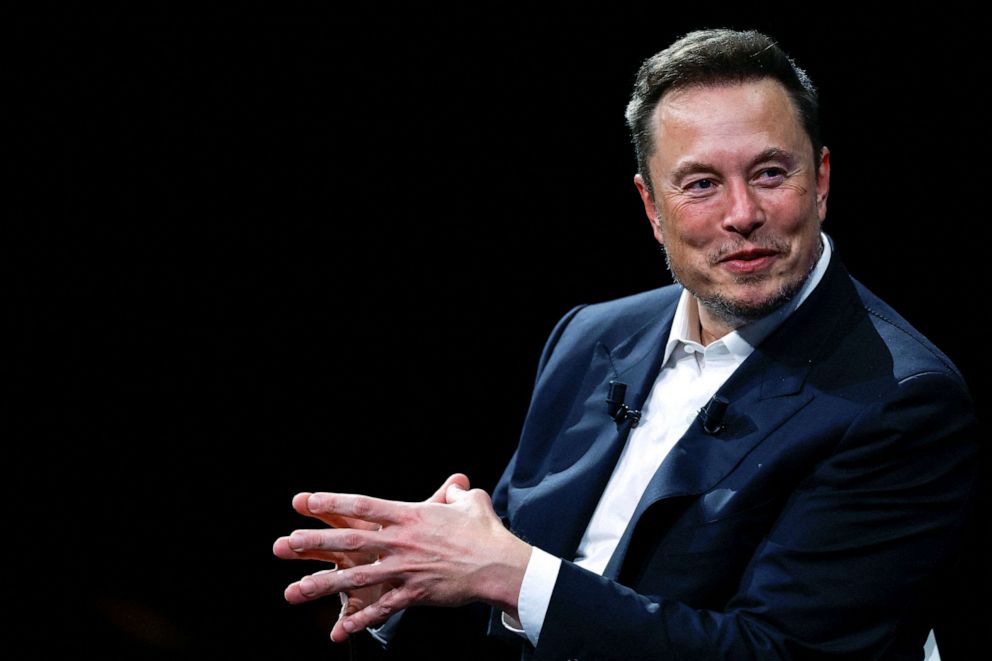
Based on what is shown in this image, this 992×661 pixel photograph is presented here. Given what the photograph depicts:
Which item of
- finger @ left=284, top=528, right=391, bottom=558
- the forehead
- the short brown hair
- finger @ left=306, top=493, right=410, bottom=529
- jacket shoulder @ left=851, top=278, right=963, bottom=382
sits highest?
the short brown hair

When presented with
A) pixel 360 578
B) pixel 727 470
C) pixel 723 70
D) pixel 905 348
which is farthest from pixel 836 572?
pixel 723 70

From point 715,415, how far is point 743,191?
0.42m

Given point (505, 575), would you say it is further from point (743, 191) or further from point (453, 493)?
point (743, 191)

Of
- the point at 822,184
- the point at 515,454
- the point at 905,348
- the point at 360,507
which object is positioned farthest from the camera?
the point at 515,454

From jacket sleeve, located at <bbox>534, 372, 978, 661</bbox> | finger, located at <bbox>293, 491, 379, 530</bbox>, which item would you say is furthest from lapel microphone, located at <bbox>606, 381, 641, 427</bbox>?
finger, located at <bbox>293, 491, 379, 530</bbox>

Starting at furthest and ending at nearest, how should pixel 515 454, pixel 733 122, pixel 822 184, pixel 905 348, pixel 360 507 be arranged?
pixel 515 454
pixel 822 184
pixel 733 122
pixel 905 348
pixel 360 507

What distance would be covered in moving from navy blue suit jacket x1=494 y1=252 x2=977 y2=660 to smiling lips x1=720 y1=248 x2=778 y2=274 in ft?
0.38

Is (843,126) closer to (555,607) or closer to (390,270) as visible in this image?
(390,270)

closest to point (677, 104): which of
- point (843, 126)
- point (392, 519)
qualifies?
point (843, 126)

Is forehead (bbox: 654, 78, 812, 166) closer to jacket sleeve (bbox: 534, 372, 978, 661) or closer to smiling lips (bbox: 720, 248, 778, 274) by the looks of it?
smiling lips (bbox: 720, 248, 778, 274)

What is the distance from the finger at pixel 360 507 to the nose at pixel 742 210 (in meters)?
0.79

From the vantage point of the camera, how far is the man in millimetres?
1703

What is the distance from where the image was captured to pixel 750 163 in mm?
1919

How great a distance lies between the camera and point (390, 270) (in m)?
3.06
